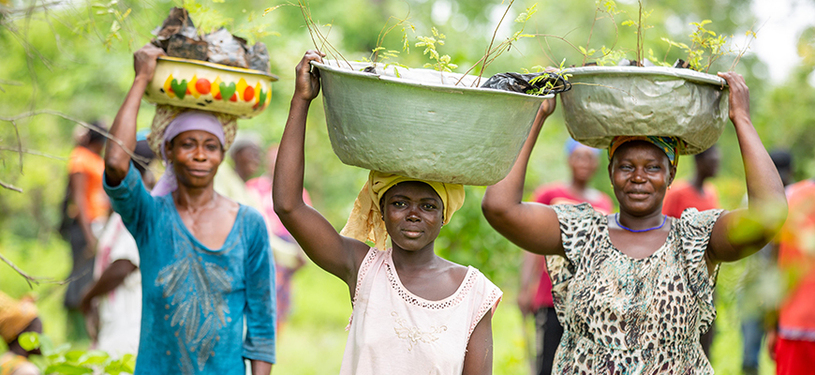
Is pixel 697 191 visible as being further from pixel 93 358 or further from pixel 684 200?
pixel 93 358

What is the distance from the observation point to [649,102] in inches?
96.3

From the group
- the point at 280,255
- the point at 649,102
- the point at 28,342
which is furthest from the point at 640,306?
the point at 280,255

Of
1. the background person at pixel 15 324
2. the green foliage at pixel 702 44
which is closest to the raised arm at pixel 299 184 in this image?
the green foliage at pixel 702 44

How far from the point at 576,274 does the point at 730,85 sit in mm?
867

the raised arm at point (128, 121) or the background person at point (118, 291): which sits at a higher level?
the raised arm at point (128, 121)

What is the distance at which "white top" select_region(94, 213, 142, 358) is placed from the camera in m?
4.07

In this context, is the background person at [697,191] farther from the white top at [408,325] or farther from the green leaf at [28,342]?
the green leaf at [28,342]

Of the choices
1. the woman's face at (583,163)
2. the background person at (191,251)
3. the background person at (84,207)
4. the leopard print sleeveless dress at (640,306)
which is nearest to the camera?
the leopard print sleeveless dress at (640,306)

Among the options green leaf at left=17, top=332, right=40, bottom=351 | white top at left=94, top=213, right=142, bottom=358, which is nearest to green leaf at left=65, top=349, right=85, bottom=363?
green leaf at left=17, top=332, right=40, bottom=351

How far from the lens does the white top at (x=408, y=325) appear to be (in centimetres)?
236

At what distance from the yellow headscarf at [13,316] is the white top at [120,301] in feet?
1.80

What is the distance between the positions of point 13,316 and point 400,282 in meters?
2.21

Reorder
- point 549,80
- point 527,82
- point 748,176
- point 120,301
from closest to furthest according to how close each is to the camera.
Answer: point 527,82
point 549,80
point 748,176
point 120,301

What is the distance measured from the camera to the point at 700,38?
8.18ft
